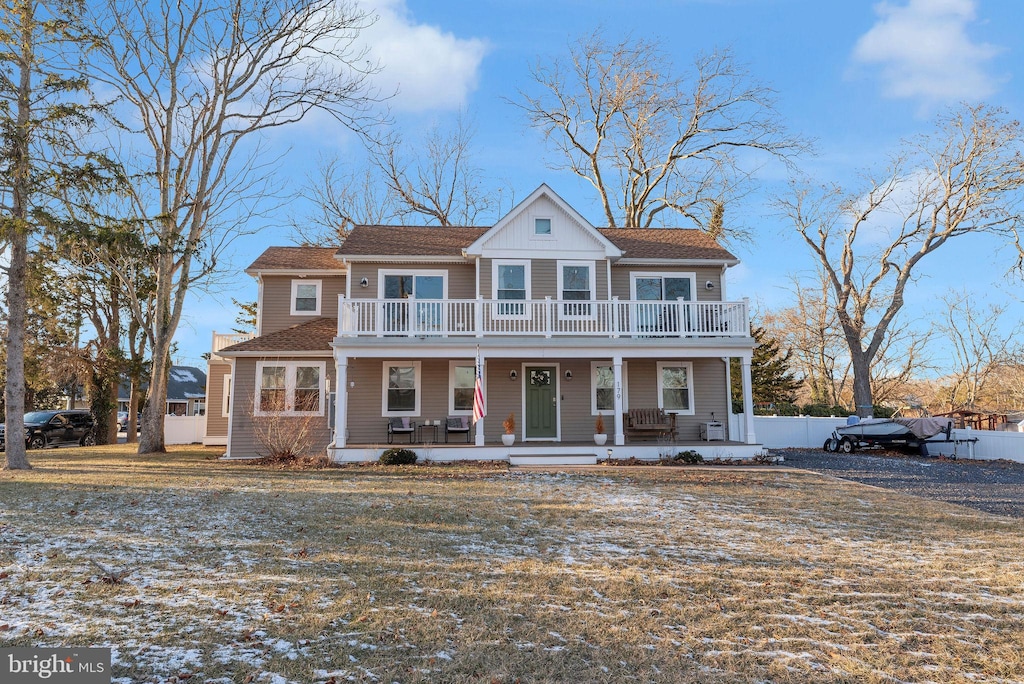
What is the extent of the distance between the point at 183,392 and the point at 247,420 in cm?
3987

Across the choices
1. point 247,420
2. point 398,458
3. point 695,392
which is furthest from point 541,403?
point 247,420

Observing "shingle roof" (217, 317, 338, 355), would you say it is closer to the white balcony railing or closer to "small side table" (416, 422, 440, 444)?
the white balcony railing

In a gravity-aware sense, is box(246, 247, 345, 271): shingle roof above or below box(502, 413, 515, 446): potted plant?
above

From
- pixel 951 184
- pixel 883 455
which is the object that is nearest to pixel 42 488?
pixel 883 455

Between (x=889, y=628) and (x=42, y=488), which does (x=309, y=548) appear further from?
(x=42, y=488)

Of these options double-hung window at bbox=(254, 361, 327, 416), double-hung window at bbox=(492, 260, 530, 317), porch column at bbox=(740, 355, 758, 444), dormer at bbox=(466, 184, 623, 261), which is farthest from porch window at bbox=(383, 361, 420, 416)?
porch column at bbox=(740, 355, 758, 444)

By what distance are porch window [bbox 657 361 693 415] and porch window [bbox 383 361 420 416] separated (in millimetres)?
6987

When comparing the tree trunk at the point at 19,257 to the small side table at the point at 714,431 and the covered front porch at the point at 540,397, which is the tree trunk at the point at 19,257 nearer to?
the covered front porch at the point at 540,397

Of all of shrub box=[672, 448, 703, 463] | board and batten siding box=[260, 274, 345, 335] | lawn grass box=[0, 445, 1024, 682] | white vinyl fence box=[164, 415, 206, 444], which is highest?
board and batten siding box=[260, 274, 345, 335]

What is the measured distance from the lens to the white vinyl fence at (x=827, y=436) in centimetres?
1827

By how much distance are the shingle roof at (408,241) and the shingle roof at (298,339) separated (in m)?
2.57

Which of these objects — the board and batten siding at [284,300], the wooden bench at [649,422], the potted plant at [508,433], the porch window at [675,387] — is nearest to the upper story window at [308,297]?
the board and batten siding at [284,300]

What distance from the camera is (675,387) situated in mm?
18375

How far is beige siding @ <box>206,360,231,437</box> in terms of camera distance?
21719 millimetres
